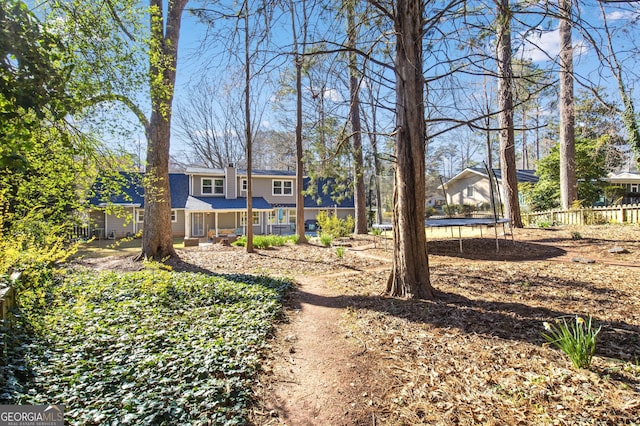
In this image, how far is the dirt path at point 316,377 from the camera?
2.42 meters

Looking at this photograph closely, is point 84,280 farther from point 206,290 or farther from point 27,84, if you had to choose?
point 27,84

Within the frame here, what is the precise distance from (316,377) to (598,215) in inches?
579

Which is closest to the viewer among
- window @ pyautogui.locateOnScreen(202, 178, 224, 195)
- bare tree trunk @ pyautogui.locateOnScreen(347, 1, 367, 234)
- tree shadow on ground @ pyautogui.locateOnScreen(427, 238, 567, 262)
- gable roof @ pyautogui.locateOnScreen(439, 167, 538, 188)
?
bare tree trunk @ pyautogui.locateOnScreen(347, 1, 367, 234)

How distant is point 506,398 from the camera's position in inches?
94.8

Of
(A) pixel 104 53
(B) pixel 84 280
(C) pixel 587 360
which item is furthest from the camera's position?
(B) pixel 84 280

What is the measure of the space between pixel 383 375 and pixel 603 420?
153 centimetres

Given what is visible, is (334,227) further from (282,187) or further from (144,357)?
(282,187)

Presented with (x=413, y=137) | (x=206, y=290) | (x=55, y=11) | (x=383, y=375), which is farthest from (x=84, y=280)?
(x=413, y=137)

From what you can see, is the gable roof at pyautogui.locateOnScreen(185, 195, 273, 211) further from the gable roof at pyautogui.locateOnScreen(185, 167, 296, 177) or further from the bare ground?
the bare ground

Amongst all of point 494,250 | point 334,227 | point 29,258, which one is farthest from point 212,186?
point 494,250

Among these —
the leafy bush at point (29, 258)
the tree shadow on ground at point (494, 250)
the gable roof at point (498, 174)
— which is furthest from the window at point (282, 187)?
the leafy bush at point (29, 258)

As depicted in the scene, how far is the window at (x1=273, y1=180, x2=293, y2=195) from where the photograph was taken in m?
25.6

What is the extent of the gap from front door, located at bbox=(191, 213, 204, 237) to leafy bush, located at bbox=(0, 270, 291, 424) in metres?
17.1

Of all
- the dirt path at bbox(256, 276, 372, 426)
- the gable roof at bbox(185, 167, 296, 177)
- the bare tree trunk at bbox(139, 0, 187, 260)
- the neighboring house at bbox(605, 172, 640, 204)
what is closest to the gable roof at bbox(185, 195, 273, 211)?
the gable roof at bbox(185, 167, 296, 177)
